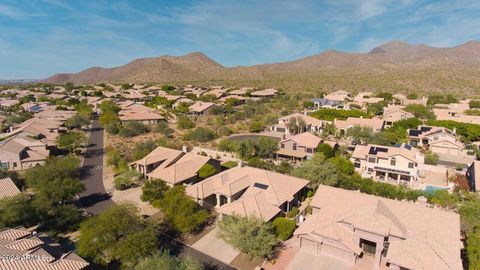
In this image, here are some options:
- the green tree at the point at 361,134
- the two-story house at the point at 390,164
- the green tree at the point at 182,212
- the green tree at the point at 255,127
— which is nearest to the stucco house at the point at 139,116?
the green tree at the point at 255,127

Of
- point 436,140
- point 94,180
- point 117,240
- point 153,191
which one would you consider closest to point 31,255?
point 117,240

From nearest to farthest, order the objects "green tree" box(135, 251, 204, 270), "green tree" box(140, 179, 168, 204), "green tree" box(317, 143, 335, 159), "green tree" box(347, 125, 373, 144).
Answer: "green tree" box(135, 251, 204, 270) → "green tree" box(140, 179, 168, 204) → "green tree" box(317, 143, 335, 159) → "green tree" box(347, 125, 373, 144)

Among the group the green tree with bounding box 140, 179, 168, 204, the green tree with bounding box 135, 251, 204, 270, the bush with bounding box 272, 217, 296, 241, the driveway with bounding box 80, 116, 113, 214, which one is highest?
the green tree with bounding box 135, 251, 204, 270

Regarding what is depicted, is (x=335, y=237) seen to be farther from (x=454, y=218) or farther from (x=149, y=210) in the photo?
(x=149, y=210)

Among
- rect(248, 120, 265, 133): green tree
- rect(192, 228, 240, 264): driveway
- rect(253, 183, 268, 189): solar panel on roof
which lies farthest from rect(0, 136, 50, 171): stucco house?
rect(248, 120, 265, 133): green tree

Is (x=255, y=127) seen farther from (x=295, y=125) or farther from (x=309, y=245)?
(x=309, y=245)

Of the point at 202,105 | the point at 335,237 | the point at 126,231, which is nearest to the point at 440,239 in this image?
the point at 335,237

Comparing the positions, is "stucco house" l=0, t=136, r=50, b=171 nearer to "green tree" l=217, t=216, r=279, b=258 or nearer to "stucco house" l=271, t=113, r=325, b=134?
"green tree" l=217, t=216, r=279, b=258
